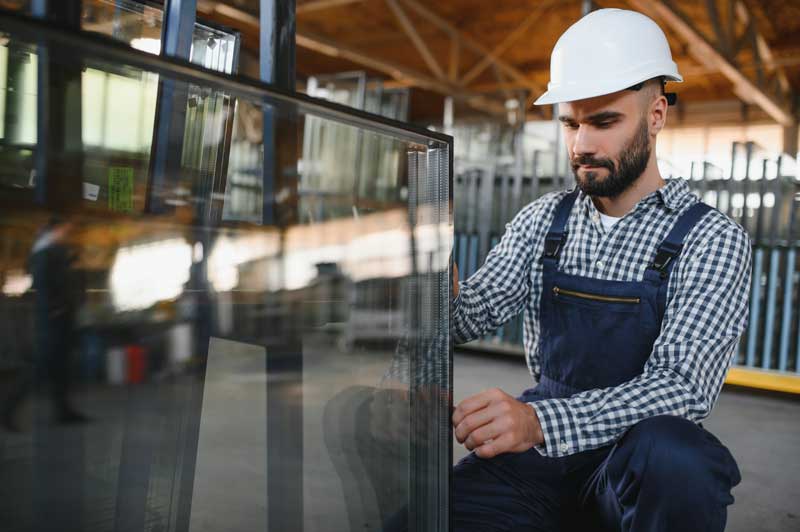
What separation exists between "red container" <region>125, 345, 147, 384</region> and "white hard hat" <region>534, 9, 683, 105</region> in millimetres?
885

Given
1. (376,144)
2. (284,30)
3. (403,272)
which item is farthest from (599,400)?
(284,30)

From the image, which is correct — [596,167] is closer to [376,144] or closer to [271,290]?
[376,144]

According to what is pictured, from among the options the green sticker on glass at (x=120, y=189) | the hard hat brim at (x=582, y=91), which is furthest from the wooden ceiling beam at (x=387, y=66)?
the green sticker on glass at (x=120, y=189)

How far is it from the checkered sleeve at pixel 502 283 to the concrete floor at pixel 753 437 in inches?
42.5

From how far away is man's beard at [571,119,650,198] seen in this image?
49.9 inches

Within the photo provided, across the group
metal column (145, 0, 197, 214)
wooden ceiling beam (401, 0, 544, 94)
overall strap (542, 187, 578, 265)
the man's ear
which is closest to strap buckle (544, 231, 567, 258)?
overall strap (542, 187, 578, 265)

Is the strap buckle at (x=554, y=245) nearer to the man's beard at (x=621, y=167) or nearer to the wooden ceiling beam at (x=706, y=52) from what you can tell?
the man's beard at (x=621, y=167)

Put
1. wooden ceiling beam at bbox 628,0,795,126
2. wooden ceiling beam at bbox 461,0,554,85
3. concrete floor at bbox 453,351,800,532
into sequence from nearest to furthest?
concrete floor at bbox 453,351,800,532, wooden ceiling beam at bbox 628,0,795,126, wooden ceiling beam at bbox 461,0,554,85

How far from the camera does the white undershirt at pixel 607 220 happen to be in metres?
1.34

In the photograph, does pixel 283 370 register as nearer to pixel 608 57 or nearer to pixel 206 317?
pixel 206 317

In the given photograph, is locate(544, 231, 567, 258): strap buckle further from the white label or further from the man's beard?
the white label

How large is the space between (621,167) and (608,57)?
213 mm

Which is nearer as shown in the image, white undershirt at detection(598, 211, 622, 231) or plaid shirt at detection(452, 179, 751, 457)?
plaid shirt at detection(452, 179, 751, 457)

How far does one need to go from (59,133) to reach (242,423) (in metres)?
0.43
